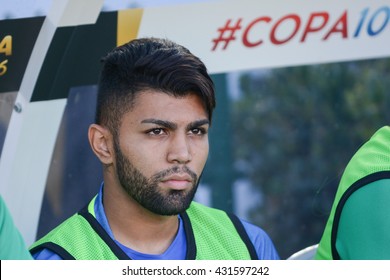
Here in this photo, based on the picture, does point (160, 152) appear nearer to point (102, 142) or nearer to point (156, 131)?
point (156, 131)

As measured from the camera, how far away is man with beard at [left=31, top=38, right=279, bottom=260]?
2.31m

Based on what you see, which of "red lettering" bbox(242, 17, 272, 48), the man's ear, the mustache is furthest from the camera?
"red lettering" bbox(242, 17, 272, 48)

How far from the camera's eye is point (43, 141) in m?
2.75

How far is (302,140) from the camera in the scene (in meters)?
2.81

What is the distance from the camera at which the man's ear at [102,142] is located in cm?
240

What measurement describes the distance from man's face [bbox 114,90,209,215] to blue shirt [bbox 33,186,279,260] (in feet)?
0.41

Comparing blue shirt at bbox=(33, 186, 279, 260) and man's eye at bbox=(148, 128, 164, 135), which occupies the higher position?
man's eye at bbox=(148, 128, 164, 135)

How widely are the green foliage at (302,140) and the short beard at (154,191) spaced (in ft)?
1.68

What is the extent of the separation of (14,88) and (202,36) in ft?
1.91

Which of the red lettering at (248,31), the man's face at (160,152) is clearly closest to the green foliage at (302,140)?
the red lettering at (248,31)

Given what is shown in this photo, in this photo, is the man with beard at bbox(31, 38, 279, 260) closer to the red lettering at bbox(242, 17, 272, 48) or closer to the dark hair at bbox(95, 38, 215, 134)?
the dark hair at bbox(95, 38, 215, 134)

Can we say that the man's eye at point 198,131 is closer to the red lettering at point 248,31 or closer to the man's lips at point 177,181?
the man's lips at point 177,181

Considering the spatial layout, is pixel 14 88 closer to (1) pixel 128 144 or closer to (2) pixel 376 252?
(1) pixel 128 144

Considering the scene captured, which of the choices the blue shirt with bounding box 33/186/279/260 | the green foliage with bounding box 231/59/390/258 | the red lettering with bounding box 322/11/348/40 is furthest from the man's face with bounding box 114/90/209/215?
the red lettering with bounding box 322/11/348/40
